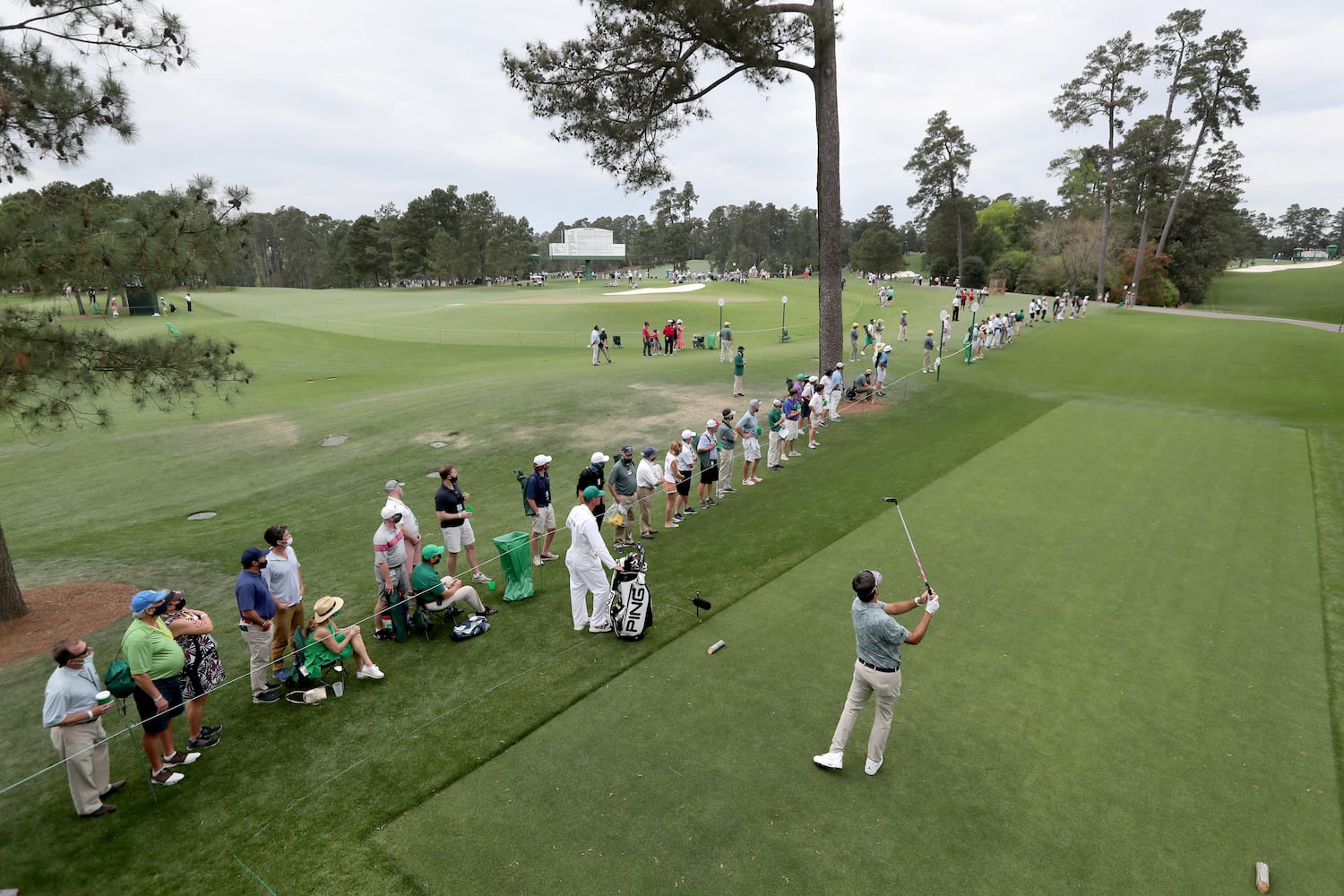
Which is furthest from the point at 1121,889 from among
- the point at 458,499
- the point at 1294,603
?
the point at 458,499

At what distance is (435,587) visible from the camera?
28.4 feet

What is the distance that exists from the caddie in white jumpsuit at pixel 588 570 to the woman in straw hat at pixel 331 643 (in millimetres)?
2510

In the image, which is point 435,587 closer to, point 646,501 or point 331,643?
point 331,643

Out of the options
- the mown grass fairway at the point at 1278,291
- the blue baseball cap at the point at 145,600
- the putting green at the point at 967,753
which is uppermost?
the mown grass fairway at the point at 1278,291

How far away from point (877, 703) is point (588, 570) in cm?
407

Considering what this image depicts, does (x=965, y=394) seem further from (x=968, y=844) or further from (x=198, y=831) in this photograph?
(x=198, y=831)

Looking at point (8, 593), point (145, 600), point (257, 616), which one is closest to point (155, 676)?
point (145, 600)

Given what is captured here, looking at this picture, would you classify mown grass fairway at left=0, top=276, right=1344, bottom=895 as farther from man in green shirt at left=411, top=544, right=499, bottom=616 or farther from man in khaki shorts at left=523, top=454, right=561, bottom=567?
man in khaki shorts at left=523, top=454, right=561, bottom=567

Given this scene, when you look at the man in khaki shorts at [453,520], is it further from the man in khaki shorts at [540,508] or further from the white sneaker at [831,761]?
the white sneaker at [831,761]

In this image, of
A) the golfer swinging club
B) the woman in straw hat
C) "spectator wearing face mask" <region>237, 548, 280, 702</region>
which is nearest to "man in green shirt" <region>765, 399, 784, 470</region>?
the golfer swinging club

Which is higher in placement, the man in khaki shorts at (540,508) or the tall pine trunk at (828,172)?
the tall pine trunk at (828,172)

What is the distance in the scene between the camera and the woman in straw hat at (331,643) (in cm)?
743

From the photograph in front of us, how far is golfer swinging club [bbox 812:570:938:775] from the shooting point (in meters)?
5.66

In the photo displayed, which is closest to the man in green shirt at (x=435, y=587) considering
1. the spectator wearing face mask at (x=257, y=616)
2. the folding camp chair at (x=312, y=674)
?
the folding camp chair at (x=312, y=674)
